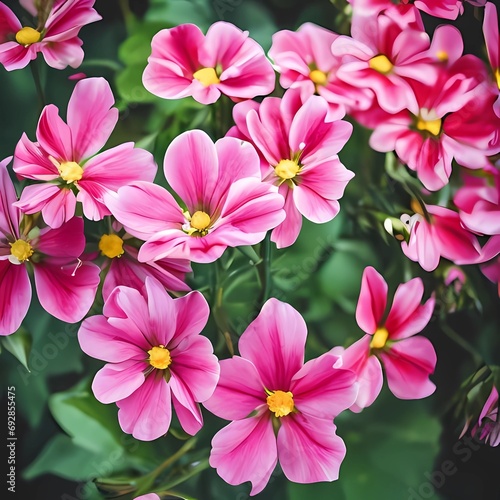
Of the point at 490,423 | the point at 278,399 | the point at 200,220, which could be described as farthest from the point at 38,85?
the point at 490,423

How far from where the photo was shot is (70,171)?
0.48m

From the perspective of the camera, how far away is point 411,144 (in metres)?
0.49

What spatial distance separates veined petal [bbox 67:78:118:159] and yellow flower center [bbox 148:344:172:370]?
0.41 ft

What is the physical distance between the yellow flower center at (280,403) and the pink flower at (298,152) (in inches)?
3.6

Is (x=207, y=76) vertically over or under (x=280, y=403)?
over

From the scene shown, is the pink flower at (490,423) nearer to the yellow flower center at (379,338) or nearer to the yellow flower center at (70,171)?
the yellow flower center at (379,338)

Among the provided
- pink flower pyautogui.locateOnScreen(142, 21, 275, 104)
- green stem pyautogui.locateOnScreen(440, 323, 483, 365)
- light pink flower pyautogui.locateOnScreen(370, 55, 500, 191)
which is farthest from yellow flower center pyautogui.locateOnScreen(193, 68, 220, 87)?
green stem pyautogui.locateOnScreen(440, 323, 483, 365)

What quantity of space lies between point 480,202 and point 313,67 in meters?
0.14

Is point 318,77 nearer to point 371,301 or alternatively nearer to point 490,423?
point 371,301

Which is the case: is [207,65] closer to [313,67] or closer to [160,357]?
[313,67]

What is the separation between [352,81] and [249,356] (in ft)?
0.59

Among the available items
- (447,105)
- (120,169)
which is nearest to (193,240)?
(120,169)

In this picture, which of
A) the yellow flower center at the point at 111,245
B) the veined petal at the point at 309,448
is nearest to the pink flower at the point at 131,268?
the yellow flower center at the point at 111,245

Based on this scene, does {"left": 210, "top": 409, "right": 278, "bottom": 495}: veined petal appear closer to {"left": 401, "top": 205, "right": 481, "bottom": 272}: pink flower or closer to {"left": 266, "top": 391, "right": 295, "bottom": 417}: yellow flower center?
{"left": 266, "top": 391, "right": 295, "bottom": 417}: yellow flower center
